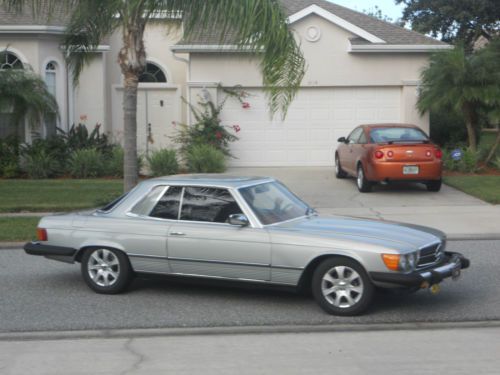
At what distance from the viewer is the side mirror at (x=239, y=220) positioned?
329 inches

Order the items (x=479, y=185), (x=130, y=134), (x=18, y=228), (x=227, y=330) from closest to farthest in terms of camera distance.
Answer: (x=227, y=330) < (x=18, y=228) < (x=130, y=134) < (x=479, y=185)

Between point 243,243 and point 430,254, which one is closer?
point 430,254

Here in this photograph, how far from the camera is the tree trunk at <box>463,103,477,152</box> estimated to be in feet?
66.7

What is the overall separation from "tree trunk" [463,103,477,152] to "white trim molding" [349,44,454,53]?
1.79m

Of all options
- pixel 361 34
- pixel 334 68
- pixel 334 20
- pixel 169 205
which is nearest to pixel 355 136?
pixel 334 68

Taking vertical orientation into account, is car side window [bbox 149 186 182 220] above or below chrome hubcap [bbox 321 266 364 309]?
above

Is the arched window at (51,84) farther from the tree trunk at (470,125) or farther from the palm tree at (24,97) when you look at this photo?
the tree trunk at (470,125)

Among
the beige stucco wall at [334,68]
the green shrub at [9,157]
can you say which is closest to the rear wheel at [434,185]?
the beige stucco wall at [334,68]

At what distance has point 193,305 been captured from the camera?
859 centimetres

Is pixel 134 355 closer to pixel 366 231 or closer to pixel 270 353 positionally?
pixel 270 353

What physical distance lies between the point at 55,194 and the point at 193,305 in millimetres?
9102

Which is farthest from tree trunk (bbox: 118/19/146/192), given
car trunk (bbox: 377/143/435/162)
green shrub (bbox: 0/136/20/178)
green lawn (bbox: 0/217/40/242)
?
green shrub (bbox: 0/136/20/178)

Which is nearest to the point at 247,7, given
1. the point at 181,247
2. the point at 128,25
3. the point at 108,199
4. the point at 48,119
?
the point at 128,25

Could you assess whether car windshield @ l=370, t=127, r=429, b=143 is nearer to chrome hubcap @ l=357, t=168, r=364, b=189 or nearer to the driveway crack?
chrome hubcap @ l=357, t=168, r=364, b=189
